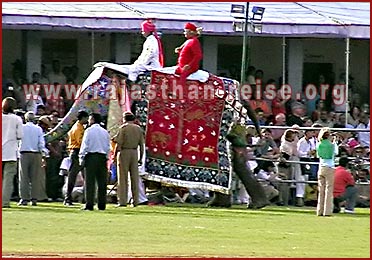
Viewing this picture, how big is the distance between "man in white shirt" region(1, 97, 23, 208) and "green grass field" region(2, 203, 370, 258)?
1.51ft

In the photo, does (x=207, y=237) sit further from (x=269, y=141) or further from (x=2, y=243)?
(x=269, y=141)

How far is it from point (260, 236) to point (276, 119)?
455 inches

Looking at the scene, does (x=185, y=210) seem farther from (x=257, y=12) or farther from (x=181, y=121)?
(x=257, y=12)

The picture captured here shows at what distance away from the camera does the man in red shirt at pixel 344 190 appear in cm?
2780

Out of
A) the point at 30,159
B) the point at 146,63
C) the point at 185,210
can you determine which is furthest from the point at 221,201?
the point at 30,159

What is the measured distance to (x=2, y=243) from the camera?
18.2 meters

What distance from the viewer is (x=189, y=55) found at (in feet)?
90.4

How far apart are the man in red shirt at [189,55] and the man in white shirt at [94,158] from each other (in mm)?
2960

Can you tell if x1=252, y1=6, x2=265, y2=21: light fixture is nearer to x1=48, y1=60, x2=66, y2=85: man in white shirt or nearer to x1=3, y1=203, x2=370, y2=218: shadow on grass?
x1=48, y1=60, x2=66, y2=85: man in white shirt

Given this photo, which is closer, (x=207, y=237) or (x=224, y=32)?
(x=207, y=237)

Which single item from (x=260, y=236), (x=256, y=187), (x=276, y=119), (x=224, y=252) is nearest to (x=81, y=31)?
(x=276, y=119)

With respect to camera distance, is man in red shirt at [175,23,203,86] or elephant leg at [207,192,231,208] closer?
man in red shirt at [175,23,203,86]

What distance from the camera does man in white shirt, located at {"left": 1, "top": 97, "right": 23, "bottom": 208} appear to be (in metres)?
25.1

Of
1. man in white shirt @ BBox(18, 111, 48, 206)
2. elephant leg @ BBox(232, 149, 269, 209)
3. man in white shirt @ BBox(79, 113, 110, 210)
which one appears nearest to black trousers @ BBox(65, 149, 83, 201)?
man in white shirt @ BBox(18, 111, 48, 206)
